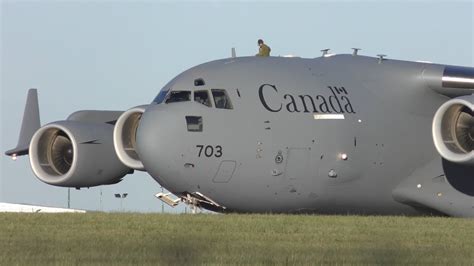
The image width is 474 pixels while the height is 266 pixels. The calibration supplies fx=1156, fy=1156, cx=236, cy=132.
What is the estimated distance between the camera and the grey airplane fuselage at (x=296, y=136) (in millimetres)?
21391

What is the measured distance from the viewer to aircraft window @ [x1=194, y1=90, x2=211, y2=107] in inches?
856

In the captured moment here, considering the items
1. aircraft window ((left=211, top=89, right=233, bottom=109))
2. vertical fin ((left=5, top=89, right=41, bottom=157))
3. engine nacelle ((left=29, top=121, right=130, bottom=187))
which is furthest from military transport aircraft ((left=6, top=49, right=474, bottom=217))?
vertical fin ((left=5, top=89, right=41, bottom=157))

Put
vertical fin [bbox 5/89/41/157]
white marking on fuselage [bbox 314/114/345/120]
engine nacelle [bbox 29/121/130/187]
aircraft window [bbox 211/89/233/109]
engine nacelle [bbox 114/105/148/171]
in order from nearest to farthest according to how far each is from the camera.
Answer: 1. aircraft window [bbox 211/89/233/109]
2. white marking on fuselage [bbox 314/114/345/120]
3. engine nacelle [bbox 114/105/148/171]
4. engine nacelle [bbox 29/121/130/187]
5. vertical fin [bbox 5/89/41/157]

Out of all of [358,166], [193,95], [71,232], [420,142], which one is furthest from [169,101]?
[71,232]

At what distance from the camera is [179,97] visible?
2191 centimetres

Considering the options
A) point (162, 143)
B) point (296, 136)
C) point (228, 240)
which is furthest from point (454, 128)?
point (228, 240)

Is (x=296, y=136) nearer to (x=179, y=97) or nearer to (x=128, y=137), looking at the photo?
(x=179, y=97)

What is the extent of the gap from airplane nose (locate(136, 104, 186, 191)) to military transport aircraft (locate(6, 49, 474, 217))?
2 centimetres

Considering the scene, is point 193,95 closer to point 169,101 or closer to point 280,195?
point 169,101

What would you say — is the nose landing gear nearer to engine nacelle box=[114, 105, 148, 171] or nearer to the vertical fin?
engine nacelle box=[114, 105, 148, 171]

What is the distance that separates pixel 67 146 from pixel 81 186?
0.97 metres

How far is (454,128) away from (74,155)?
842 cm

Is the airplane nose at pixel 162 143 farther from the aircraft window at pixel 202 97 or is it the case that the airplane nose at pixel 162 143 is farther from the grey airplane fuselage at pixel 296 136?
the aircraft window at pixel 202 97

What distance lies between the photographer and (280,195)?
2197 cm
